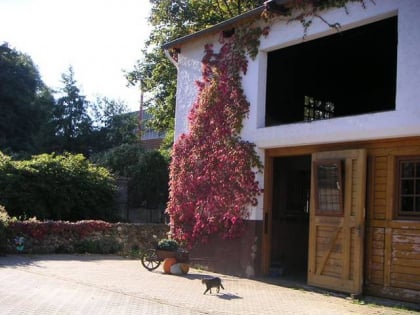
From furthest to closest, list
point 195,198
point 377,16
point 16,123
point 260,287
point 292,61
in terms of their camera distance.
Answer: point 16,123, point 292,61, point 195,198, point 260,287, point 377,16

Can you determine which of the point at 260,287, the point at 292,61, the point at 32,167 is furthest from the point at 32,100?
the point at 260,287

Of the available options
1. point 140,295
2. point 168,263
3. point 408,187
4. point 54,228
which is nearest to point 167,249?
point 168,263

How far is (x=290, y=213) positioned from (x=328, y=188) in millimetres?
3460

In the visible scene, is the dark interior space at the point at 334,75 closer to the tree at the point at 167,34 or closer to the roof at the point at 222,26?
the roof at the point at 222,26

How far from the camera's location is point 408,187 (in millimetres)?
9773

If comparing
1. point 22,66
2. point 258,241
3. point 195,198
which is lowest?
point 258,241

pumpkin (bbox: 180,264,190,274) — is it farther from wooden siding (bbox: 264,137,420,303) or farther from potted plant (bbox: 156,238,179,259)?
wooden siding (bbox: 264,137,420,303)

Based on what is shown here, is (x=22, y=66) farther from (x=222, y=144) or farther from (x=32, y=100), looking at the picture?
(x=222, y=144)

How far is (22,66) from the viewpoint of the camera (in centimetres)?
4212

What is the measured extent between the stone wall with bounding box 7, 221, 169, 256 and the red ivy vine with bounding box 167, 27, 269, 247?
3.80 meters

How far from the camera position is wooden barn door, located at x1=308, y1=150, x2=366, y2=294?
10023mm

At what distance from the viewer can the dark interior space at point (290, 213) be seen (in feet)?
44.1

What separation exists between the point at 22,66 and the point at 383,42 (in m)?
34.6

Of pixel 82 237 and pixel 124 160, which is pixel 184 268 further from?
pixel 124 160
